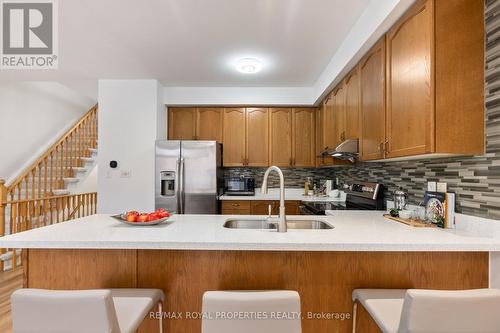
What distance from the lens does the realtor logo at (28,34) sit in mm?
2156

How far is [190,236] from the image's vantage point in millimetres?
1409

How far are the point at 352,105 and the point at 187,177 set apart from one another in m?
2.15

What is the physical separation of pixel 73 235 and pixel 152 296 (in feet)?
1.79

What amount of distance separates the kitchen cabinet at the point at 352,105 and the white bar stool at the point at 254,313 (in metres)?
1.85

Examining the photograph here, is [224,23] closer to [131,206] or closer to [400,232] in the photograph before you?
[400,232]

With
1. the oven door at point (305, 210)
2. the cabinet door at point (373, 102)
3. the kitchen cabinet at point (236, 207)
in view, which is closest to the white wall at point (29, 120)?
the kitchen cabinet at point (236, 207)

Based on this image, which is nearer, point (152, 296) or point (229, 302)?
point (229, 302)

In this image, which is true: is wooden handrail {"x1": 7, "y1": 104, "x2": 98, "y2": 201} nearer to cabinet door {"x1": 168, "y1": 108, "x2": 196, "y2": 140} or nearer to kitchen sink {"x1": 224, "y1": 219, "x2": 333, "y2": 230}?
cabinet door {"x1": 168, "y1": 108, "x2": 196, "y2": 140}

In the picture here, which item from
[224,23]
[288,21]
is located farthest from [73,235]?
[288,21]

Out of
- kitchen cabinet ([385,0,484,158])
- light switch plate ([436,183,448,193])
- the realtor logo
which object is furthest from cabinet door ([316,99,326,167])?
the realtor logo

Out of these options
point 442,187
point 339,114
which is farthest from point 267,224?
point 339,114

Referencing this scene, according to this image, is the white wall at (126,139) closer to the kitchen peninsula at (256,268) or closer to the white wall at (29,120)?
the white wall at (29,120)

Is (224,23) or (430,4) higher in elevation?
(224,23)

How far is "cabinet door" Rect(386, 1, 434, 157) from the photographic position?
148cm
